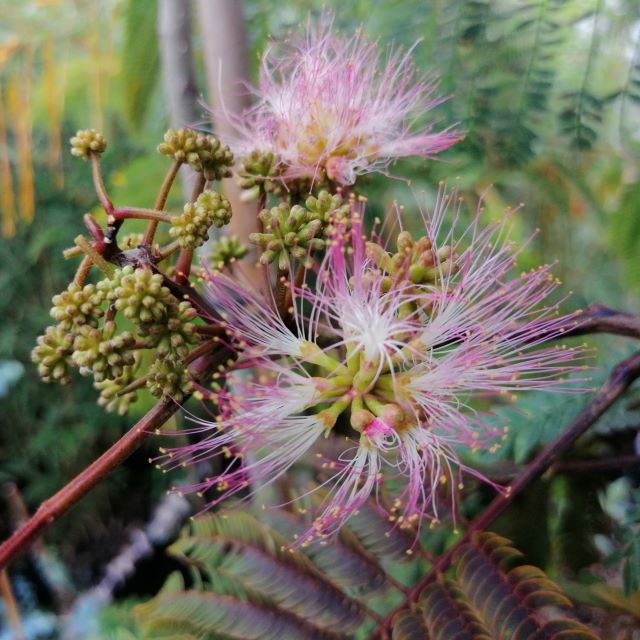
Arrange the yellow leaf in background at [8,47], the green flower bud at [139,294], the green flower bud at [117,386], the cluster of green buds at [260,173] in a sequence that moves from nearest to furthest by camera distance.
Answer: the green flower bud at [139,294]
the green flower bud at [117,386]
the cluster of green buds at [260,173]
the yellow leaf in background at [8,47]

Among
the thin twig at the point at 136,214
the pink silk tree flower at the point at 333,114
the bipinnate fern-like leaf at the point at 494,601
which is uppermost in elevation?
the pink silk tree flower at the point at 333,114

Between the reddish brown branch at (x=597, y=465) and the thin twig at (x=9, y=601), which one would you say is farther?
the reddish brown branch at (x=597, y=465)

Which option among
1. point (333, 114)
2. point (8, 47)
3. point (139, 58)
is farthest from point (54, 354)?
point (8, 47)

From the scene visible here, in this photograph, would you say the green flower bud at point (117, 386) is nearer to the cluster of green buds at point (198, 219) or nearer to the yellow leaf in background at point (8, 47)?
the cluster of green buds at point (198, 219)

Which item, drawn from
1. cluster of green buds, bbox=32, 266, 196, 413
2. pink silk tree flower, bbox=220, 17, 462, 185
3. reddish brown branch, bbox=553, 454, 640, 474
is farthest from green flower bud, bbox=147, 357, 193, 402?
reddish brown branch, bbox=553, 454, 640, 474

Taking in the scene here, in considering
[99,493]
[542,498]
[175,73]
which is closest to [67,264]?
[99,493]

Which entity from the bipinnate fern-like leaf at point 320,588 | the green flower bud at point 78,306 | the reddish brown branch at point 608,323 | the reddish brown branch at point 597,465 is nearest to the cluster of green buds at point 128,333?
the green flower bud at point 78,306

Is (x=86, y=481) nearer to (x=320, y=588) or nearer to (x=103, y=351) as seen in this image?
(x=103, y=351)

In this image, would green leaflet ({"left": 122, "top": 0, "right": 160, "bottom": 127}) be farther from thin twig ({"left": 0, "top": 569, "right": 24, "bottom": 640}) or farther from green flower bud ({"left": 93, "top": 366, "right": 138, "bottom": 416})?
thin twig ({"left": 0, "top": 569, "right": 24, "bottom": 640})

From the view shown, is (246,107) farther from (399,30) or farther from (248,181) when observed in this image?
(399,30)
